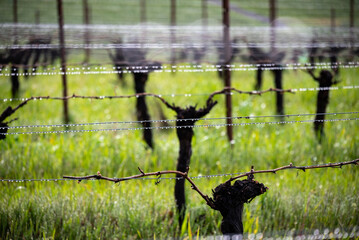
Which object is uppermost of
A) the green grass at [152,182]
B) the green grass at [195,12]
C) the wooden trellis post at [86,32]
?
the green grass at [195,12]

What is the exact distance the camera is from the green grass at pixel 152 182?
238 centimetres

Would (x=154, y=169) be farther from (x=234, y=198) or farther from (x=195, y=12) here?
(x=195, y=12)

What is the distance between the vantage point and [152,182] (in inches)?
110

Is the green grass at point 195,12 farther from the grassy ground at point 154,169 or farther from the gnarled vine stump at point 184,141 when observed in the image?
the gnarled vine stump at point 184,141

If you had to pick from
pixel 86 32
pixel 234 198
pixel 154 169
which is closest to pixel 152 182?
pixel 154 169

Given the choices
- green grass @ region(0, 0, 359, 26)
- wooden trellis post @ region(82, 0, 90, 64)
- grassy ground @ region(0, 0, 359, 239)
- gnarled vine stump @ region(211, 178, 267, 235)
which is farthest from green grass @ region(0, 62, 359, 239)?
green grass @ region(0, 0, 359, 26)

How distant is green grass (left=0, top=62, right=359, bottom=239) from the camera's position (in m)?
2.38

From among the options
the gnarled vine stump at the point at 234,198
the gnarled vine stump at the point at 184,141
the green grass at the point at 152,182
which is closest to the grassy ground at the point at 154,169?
the green grass at the point at 152,182

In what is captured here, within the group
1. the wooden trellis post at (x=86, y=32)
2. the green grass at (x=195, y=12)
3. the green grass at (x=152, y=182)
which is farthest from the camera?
the green grass at (x=195, y=12)

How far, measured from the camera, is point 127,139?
390 cm

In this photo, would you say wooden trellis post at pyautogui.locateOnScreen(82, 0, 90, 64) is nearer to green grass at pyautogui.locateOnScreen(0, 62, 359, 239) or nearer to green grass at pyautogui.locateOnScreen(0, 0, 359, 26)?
green grass at pyautogui.locateOnScreen(0, 62, 359, 239)

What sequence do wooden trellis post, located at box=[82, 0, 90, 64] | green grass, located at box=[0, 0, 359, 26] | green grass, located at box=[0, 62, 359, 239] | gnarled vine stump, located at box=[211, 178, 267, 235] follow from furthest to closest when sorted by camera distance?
1. green grass, located at box=[0, 0, 359, 26]
2. wooden trellis post, located at box=[82, 0, 90, 64]
3. green grass, located at box=[0, 62, 359, 239]
4. gnarled vine stump, located at box=[211, 178, 267, 235]

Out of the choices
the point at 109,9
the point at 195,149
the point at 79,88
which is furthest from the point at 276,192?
the point at 109,9

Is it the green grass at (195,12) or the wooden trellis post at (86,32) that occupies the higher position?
the green grass at (195,12)
